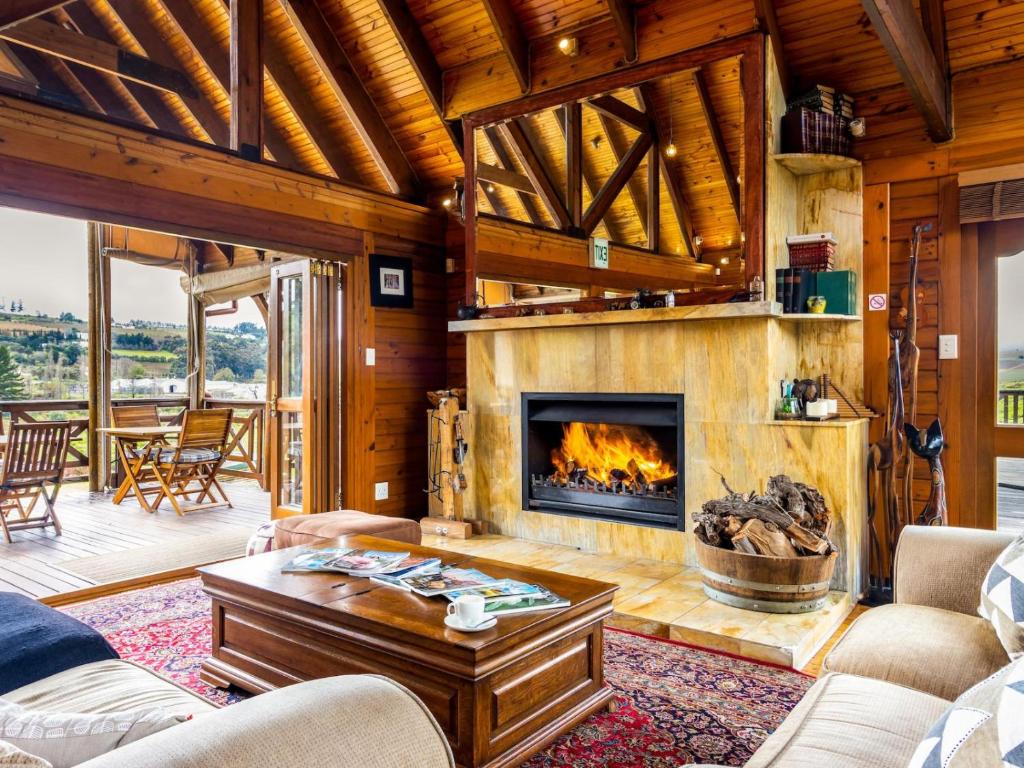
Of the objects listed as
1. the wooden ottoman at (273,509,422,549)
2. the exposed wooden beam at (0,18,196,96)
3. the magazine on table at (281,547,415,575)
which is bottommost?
the wooden ottoman at (273,509,422,549)

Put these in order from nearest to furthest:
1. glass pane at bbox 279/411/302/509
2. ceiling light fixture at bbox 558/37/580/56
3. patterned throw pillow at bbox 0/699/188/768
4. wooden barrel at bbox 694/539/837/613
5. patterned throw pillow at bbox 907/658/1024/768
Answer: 1. patterned throw pillow at bbox 907/658/1024/768
2. patterned throw pillow at bbox 0/699/188/768
3. wooden barrel at bbox 694/539/837/613
4. ceiling light fixture at bbox 558/37/580/56
5. glass pane at bbox 279/411/302/509

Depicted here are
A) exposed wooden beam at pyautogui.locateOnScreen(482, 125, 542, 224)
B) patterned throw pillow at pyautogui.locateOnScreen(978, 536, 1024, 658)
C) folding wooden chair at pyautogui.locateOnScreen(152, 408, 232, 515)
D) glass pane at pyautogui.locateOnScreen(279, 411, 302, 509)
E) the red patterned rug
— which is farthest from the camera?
folding wooden chair at pyautogui.locateOnScreen(152, 408, 232, 515)

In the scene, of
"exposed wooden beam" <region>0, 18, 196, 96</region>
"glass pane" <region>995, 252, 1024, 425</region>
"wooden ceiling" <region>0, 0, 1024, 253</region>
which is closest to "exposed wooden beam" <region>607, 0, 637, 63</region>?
"wooden ceiling" <region>0, 0, 1024, 253</region>

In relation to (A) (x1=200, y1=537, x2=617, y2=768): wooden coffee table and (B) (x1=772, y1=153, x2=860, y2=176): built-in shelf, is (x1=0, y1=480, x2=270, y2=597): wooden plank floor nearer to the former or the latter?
(A) (x1=200, y1=537, x2=617, y2=768): wooden coffee table

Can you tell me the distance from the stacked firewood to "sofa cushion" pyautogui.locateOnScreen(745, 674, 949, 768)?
4.96 feet

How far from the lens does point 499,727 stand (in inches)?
75.4

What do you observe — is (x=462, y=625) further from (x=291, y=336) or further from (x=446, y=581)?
(x=291, y=336)

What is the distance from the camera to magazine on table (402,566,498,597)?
2227mm

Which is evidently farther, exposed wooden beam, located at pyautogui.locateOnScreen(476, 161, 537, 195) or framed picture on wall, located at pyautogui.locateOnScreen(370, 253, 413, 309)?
framed picture on wall, located at pyautogui.locateOnScreen(370, 253, 413, 309)

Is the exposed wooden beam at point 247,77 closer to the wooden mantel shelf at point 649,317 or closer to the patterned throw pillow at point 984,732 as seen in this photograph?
the wooden mantel shelf at point 649,317

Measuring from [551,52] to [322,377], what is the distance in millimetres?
2642

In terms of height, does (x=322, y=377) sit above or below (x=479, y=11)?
below

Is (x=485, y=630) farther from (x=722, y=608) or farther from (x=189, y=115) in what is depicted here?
(x=189, y=115)

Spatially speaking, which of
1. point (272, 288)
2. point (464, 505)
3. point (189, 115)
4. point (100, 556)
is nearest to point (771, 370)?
point (464, 505)
